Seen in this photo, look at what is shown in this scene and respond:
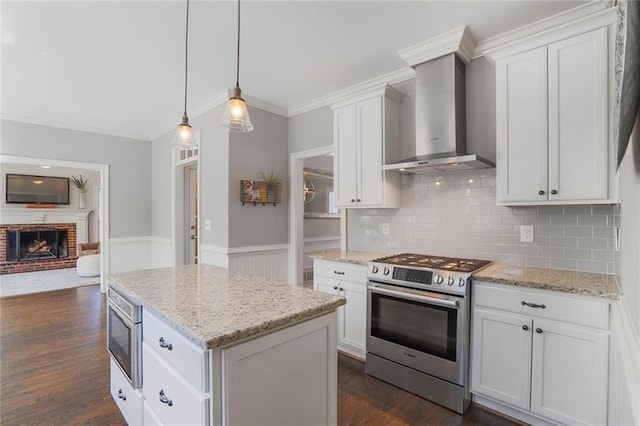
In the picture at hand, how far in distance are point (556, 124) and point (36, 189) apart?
9.57 meters

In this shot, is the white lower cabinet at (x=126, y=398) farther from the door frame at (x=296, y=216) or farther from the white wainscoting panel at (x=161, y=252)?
the white wainscoting panel at (x=161, y=252)

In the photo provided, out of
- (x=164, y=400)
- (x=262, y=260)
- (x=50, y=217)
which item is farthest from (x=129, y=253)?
(x=164, y=400)

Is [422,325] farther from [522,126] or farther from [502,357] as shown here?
[522,126]

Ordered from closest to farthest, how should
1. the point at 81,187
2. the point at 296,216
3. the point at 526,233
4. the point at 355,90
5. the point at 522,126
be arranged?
the point at 522,126 < the point at 526,233 < the point at 355,90 < the point at 296,216 < the point at 81,187

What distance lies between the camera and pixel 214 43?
8.35ft

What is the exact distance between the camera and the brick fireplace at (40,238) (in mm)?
6816

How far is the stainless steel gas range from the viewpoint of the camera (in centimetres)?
207

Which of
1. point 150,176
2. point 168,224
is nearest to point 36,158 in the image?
point 150,176

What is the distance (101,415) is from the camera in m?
2.08

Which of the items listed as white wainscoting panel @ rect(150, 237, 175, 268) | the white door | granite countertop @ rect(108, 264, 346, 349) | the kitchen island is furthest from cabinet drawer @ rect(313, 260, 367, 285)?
white wainscoting panel @ rect(150, 237, 175, 268)

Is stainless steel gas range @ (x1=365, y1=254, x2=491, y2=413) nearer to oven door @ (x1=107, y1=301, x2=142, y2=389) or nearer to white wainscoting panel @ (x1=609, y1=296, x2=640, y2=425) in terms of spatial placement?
white wainscoting panel @ (x1=609, y1=296, x2=640, y2=425)

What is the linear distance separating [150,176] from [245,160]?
2.87 metres

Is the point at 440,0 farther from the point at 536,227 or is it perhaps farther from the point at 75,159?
the point at 75,159

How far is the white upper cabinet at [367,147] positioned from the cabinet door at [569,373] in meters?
1.53
